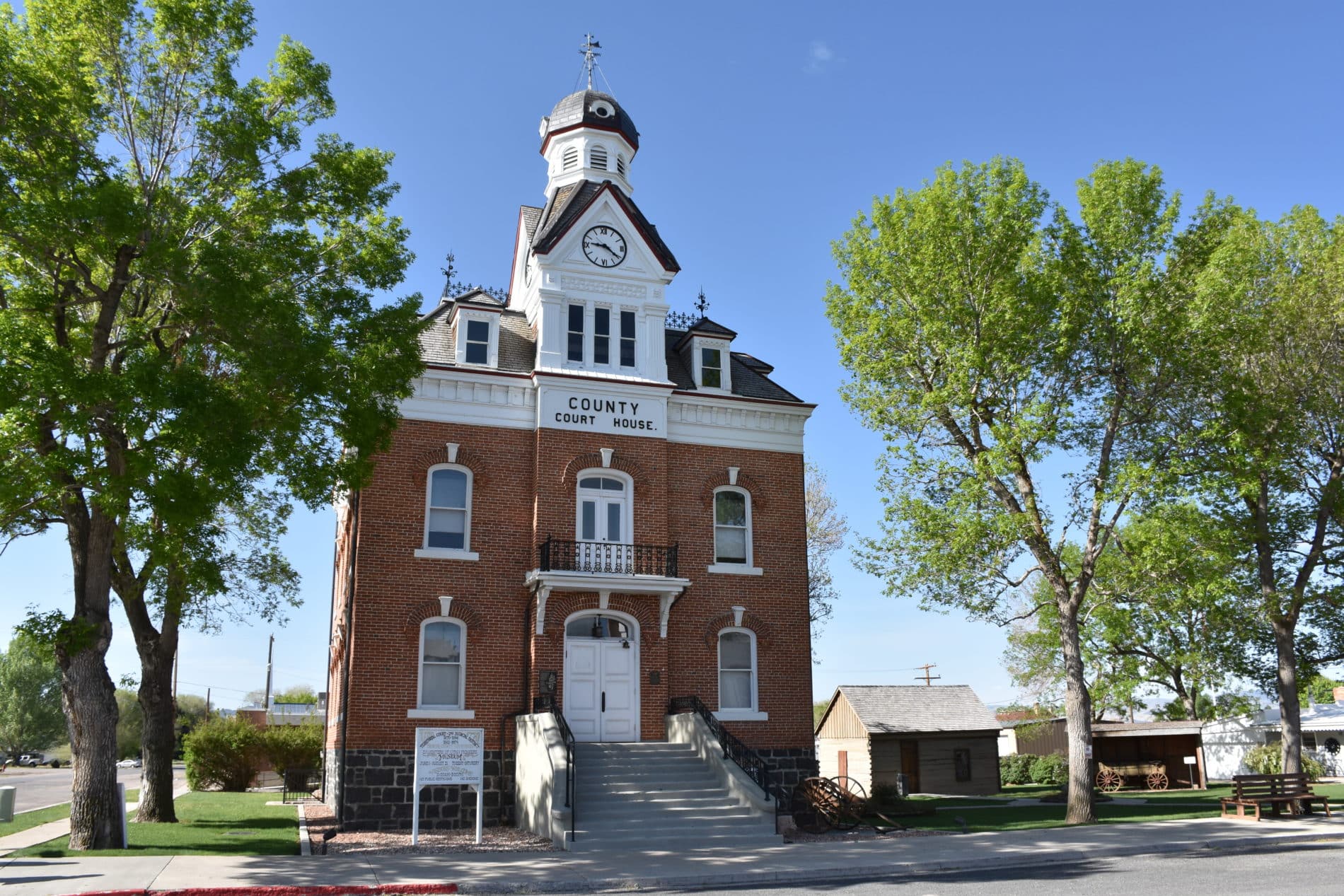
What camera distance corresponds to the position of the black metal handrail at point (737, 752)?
58.2 feet

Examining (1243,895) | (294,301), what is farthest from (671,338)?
(1243,895)

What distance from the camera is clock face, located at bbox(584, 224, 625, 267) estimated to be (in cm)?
2272

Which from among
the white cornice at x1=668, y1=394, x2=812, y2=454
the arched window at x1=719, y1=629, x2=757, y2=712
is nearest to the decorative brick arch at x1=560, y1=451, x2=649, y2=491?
the white cornice at x1=668, y1=394, x2=812, y2=454

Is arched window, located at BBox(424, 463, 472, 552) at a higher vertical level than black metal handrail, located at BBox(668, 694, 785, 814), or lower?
higher

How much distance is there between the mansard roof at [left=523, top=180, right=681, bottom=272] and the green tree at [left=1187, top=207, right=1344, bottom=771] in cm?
1149

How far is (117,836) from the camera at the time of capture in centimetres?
1448

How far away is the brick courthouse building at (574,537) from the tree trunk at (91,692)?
4.51 meters

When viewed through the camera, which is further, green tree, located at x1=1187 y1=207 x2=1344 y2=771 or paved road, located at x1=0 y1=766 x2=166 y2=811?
paved road, located at x1=0 y1=766 x2=166 y2=811

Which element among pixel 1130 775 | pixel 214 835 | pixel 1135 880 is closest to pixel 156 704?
pixel 214 835

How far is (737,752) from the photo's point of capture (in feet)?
63.9

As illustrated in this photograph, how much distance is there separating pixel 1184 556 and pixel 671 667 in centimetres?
1096

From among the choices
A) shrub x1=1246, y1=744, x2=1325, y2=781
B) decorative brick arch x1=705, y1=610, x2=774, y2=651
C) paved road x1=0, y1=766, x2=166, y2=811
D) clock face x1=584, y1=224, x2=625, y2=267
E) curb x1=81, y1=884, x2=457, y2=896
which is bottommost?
paved road x1=0, y1=766, x2=166, y2=811

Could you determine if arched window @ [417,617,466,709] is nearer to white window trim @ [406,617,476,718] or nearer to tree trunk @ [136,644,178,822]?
white window trim @ [406,617,476,718]

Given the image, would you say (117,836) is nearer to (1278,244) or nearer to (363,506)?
(363,506)
